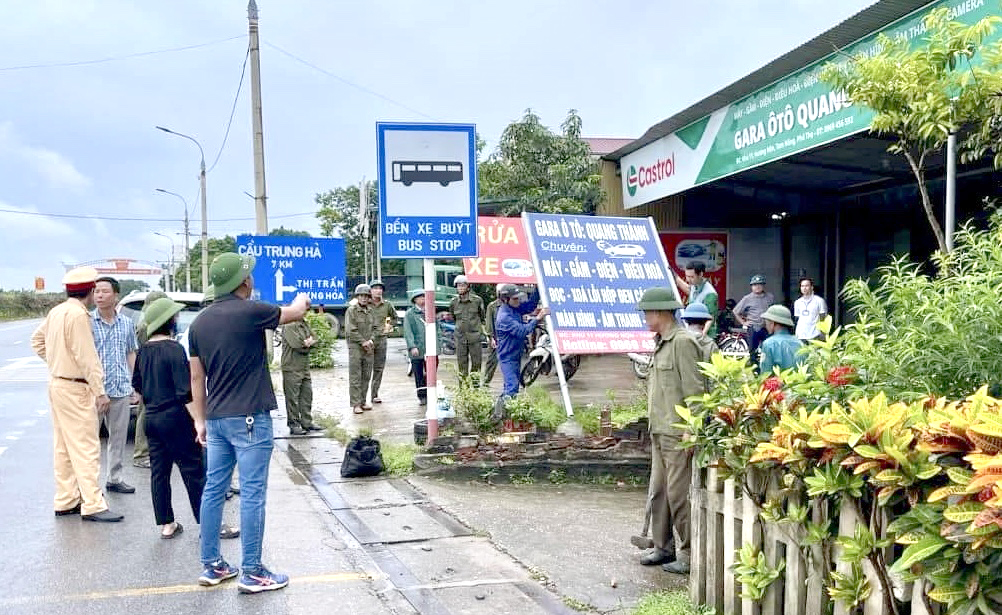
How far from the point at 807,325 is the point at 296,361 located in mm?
8029

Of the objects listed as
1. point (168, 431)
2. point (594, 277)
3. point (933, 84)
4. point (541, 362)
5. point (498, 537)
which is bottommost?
point (498, 537)

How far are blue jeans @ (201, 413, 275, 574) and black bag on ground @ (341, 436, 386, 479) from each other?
2720 mm

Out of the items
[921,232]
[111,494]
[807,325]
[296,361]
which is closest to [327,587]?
[111,494]

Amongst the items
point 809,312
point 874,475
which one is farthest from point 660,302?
point 809,312

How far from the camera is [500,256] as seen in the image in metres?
15.0

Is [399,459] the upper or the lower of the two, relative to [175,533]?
upper

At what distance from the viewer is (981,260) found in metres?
3.68

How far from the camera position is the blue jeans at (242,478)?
4918 mm

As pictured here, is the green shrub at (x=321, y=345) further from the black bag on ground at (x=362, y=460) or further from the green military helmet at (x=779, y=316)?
the green military helmet at (x=779, y=316)

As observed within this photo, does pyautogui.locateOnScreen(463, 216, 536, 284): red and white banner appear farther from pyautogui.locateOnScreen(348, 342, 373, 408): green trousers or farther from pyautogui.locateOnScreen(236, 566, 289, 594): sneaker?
pyautogui.locateOnScreen(236, 566, 289, 594): sneaker

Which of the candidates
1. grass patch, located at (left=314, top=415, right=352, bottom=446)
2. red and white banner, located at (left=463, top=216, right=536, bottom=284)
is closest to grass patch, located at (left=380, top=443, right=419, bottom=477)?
grass patch, located at (left=314, top=415, right=352, bottom=446)

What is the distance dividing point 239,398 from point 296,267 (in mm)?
6967

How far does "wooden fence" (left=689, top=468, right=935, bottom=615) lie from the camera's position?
328 centimetres

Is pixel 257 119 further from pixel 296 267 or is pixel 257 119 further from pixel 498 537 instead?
pixel 498 537
